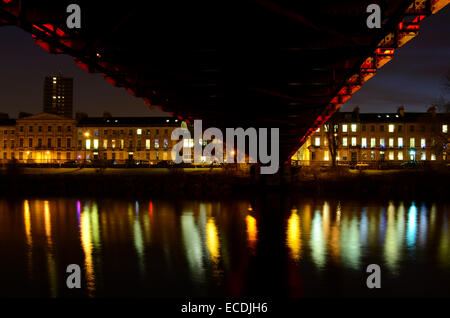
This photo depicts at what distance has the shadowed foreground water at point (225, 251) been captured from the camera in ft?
39.5

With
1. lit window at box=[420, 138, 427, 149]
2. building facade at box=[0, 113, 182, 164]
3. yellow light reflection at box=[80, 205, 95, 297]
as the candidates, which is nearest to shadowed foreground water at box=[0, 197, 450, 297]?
yellow light reflection at box=[80, 205, 95, 297]

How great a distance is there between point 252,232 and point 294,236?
199 centimetres

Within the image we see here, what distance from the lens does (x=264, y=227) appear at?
22375mm

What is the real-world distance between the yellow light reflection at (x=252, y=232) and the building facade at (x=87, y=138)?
300ft

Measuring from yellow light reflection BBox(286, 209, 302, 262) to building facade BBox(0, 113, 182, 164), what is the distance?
91934mm

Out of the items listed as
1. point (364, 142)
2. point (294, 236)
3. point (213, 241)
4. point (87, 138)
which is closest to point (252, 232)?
point (294, 236)

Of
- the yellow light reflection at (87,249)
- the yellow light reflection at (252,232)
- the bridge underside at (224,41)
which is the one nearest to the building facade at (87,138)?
the yellow light reflection at (87,249)

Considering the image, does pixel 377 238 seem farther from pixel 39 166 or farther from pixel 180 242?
pixel 39 166

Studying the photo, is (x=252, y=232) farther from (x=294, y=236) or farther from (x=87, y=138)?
(x=87, y=138)

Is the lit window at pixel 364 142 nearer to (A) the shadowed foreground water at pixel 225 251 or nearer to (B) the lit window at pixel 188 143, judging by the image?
(B) the lit window at pixel 188 143

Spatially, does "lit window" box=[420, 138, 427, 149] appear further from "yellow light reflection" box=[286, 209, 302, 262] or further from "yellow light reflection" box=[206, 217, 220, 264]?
"yellow light reflection" box=[206, 217, 220, 264]

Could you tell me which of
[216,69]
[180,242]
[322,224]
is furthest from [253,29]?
[322,224]

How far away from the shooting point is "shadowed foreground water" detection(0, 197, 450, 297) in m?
12.0

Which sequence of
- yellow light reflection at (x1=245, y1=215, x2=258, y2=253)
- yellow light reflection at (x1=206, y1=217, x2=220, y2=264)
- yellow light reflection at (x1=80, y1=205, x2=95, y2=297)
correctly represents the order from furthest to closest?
yellow light reflection at (x1=245, y1=215, x2=258, y2=253)
yellow light reflection at (x1=206, y1=217, x2=220, y2=264)
yellow light reflection at (x1=80, y1=205, x2=95, y2=297)
